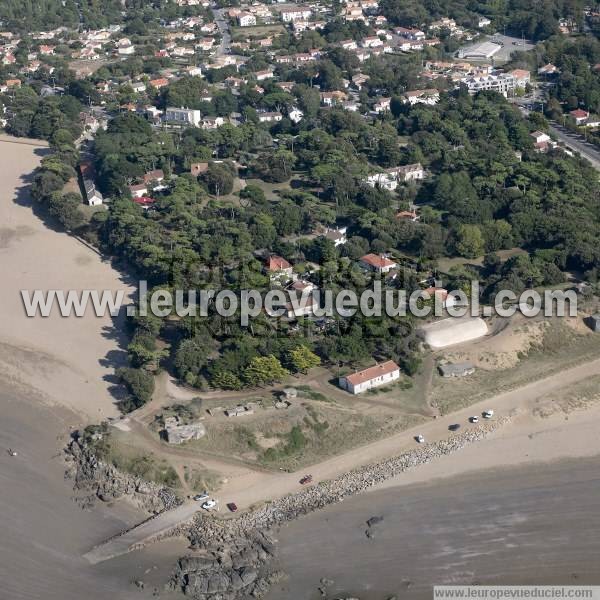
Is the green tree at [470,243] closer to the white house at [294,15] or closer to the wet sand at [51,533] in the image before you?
the wet sand at [51,533]

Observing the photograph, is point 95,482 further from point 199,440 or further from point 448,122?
point 448,122

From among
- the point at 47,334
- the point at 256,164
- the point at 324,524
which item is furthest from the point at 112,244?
the point at 324,524

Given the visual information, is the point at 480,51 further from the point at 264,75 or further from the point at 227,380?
the point at 227,380

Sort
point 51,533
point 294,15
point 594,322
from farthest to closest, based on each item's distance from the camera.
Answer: point 294,15
point 594,322
point 51,533

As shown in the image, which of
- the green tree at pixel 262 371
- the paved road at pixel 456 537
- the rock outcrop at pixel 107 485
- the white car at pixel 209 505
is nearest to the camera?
the paved road at pixel 456 537

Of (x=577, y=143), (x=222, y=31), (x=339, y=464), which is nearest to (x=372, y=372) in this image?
(x=339, y=464)

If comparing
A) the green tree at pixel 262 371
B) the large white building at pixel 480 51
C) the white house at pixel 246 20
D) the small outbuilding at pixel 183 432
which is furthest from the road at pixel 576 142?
the white house at pixel 246 20
